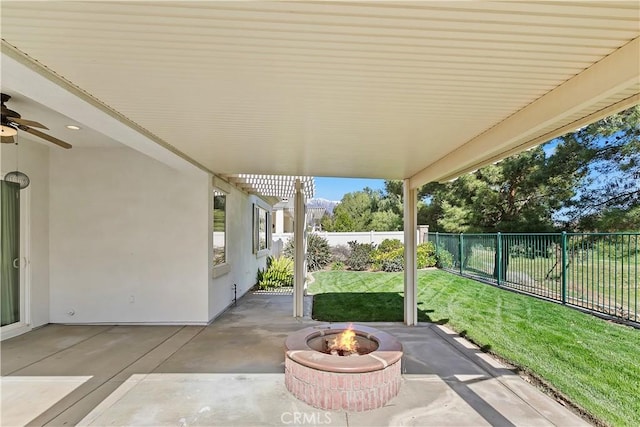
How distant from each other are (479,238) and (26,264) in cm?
1232

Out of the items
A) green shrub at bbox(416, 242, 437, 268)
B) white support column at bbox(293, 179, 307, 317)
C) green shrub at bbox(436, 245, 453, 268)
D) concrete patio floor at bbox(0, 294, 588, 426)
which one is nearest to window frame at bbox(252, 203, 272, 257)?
white support column at bbox(293, 179, 307, 317)

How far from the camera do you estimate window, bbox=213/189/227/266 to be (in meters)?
7.40

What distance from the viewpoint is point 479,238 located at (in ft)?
38.9

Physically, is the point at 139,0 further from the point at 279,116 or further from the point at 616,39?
the point at 616,39

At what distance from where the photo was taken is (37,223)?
634cm

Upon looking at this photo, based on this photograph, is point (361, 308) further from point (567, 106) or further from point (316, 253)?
point (316, 253)

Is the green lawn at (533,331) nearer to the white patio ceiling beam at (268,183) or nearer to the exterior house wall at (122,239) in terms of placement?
the exterior house wall at (122,239)

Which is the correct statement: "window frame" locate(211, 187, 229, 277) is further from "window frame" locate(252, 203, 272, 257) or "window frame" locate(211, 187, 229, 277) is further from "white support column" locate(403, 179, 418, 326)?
"white support column" locate(403, 179, 418, 326)

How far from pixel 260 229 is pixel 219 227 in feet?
15.7

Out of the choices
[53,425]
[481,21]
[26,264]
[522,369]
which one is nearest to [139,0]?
[481,21]

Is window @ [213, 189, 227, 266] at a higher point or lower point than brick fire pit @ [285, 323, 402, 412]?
higher

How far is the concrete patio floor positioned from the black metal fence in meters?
3.41

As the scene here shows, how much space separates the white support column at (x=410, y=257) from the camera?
684cm

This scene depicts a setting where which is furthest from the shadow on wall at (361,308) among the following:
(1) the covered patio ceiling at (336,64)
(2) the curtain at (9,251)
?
(2) the curtain at (9,251)
